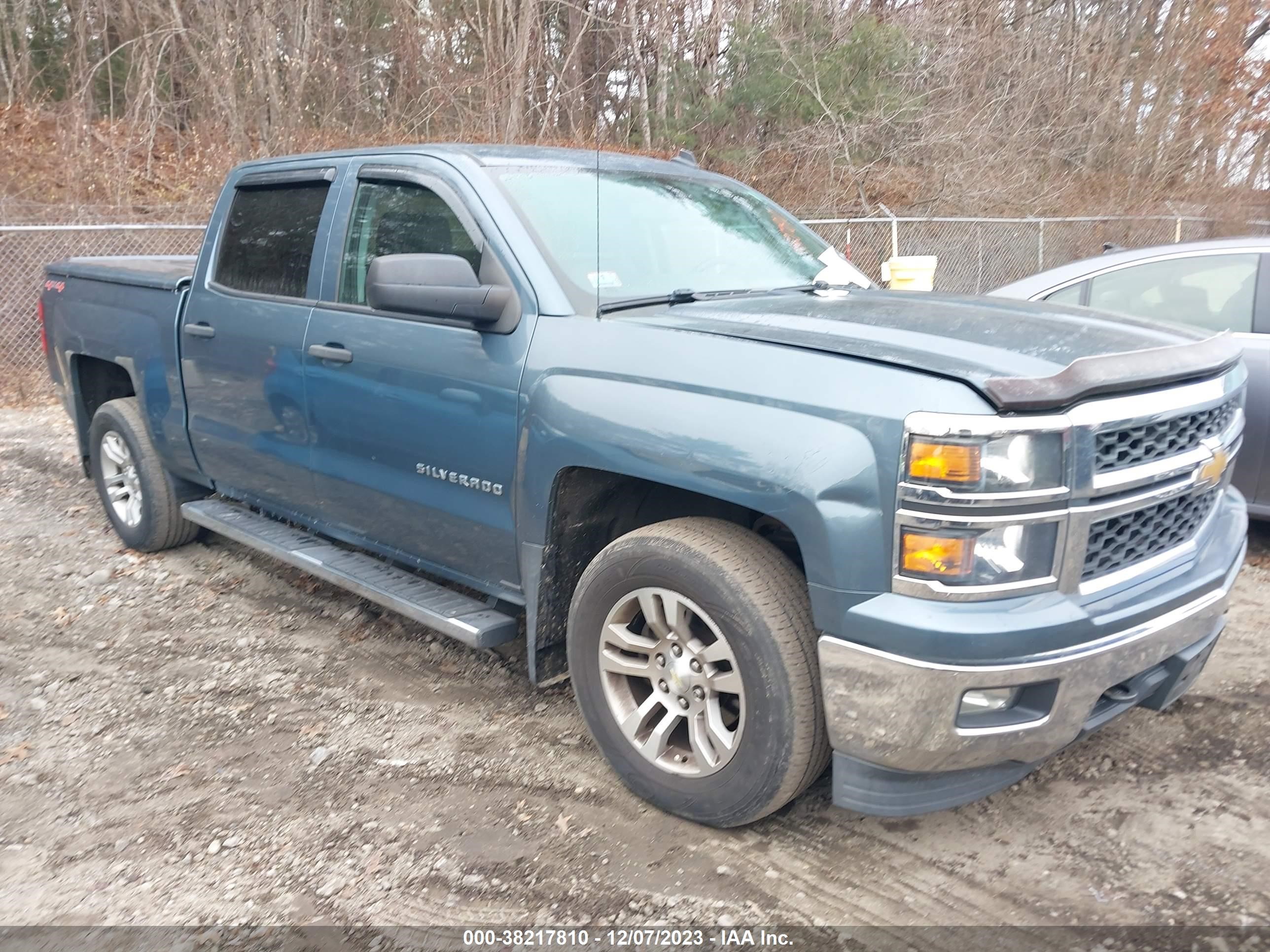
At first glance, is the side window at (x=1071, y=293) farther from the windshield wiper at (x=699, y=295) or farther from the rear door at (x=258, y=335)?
the rear door at (x=258, y=335)

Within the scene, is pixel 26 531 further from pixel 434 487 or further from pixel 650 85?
pixel 650 85

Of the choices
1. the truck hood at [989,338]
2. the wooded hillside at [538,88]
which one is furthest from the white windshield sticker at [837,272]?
the wooded hillside at [538,88]

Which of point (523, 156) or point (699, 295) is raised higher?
point (523, 156)

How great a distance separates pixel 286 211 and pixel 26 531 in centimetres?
313

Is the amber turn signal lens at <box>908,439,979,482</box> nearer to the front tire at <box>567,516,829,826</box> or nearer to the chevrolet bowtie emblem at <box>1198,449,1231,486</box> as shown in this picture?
the front tire at <box>567,516,829,826</box>

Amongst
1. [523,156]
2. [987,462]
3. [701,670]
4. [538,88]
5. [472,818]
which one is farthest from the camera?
[538,88]

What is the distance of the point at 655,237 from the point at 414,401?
105 centimetres

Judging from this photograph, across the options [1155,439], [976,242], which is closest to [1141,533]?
[1155,439]

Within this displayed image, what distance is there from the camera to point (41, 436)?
29.2ft

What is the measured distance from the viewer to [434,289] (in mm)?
3217

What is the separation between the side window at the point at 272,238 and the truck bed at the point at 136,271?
1.34 ft

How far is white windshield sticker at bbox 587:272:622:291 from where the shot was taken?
3.41 meters

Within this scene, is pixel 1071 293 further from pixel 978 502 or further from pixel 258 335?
pixel 258 335

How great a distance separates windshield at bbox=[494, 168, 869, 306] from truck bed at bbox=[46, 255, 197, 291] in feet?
7.71
